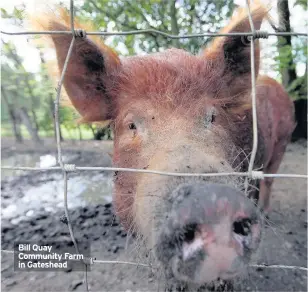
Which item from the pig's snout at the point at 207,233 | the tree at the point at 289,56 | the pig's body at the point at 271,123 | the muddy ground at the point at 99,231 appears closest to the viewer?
the pig's snout at the point at 207,233

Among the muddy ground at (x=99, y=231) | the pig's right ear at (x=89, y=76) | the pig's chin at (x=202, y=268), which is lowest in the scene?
the muddy ground at (x=99, y=231)

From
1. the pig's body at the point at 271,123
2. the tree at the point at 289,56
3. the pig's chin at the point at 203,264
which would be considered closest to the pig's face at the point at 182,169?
the pig's chin at the point at 203,264

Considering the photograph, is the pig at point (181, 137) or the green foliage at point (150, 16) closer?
the pig at point (181, 137)

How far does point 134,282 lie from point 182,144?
1.84m

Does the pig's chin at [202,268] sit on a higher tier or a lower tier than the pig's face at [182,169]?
lower

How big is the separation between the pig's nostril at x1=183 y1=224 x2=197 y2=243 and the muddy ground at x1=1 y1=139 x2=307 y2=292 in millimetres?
544

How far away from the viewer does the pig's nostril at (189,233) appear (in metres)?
1.40

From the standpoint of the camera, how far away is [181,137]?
76.5 inches

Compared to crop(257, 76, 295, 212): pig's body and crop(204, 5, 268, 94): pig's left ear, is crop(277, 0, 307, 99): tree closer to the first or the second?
crop(257, 76, 295, 212): pig's body

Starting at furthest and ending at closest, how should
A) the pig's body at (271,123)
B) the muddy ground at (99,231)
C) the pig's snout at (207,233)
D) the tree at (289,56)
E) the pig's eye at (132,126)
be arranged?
the pig's body at (271,123) < the tree at (289,56) < the muddy ground at (99,231) < the pig's eye at (132,126) < the pig's snout at (207,233)

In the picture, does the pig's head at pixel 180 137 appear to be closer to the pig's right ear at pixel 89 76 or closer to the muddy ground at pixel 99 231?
the pig's right ear at pixel 89 76

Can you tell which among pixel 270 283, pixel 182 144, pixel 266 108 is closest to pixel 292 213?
pixel 266 108

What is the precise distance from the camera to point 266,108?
4402mm

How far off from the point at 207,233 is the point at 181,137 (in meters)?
0.68
